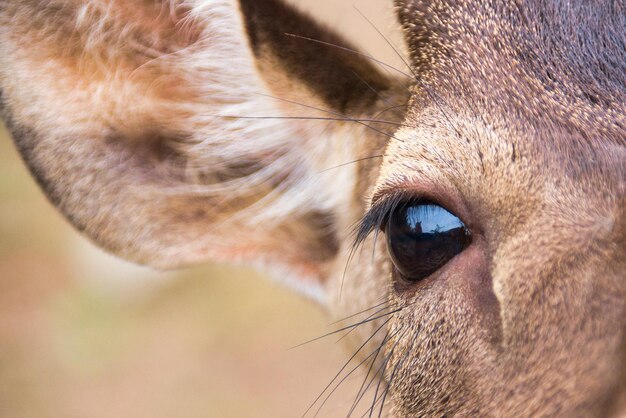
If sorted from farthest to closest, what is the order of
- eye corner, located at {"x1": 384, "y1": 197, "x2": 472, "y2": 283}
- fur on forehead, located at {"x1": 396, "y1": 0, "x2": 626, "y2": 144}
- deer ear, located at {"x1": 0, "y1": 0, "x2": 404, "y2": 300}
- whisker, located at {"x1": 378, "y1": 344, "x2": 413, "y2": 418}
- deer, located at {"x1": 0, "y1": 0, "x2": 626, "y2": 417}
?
deer ear, located at {"x1": 0, "y1": 0, "x2": 404, "y2": 300}, whisker, located at {"x1": 378, "y1": 344, "x2": 413, "y2": 418}, eye corner, located at {"x1": 384, "y1": 197, "x2": 472, "y2": 283}, fur on forehead, located at {"x1": 396, "y1": 0, "x2": 626, "y2": 144}, deer, located at {"x1": 0, "y1": 0, "x2": 626, "y2": 417}

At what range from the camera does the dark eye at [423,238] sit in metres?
2.47

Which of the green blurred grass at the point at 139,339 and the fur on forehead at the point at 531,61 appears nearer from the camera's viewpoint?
the fur on forehead at the point at 531,61

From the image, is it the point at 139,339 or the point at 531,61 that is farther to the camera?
the point at 139,339

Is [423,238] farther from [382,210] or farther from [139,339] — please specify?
[139,339]

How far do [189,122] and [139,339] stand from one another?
16.6 ft

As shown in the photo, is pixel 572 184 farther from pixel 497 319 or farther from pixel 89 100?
pixel 89 100

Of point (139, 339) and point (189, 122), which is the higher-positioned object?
point (189, 122)

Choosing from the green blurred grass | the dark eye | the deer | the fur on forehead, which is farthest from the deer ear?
the green blurred grass

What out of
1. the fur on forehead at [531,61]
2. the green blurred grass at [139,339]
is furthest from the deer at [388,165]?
the green blurred grass at [139,339]

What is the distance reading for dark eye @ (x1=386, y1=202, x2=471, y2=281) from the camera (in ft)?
8.10

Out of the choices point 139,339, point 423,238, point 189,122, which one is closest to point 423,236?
point 423,238

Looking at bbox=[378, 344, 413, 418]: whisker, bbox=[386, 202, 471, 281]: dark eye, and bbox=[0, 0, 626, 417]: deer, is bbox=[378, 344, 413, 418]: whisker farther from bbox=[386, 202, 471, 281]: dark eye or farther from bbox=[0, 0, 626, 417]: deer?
bbox=[386, 202, 471, 281]: dark eye

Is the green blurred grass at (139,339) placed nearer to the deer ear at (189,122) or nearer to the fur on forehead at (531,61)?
the deer ear at (189,122)

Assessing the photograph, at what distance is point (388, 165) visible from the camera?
2.64 meters
